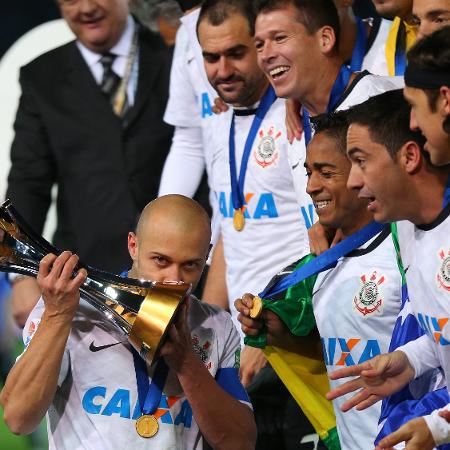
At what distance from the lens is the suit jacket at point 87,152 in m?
6.18

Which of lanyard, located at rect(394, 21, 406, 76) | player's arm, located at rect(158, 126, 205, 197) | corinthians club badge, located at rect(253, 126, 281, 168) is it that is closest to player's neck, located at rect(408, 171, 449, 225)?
lanyard, located at rect(394, 21, 406, 76)

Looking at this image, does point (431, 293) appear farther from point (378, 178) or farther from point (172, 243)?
point (172, 243)

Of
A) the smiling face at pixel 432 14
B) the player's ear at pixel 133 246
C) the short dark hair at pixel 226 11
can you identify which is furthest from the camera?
the short dark hair at pixel 226 11

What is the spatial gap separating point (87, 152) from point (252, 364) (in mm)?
A: 1610

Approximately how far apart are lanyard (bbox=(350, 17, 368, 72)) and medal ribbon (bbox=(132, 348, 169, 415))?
5.42 feet

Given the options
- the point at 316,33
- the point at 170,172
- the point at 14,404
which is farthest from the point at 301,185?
the point at 14,404

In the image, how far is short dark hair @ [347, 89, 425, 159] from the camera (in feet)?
12.4

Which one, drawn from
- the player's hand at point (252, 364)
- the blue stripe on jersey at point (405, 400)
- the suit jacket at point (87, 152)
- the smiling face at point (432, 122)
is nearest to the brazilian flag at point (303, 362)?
the player's hand at point (252, 364)

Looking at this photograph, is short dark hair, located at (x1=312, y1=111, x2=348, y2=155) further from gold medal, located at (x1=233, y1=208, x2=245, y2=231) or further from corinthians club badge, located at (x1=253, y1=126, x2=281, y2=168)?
gold medal, located at (x1=233, y1=208, x2=245, y2=231)

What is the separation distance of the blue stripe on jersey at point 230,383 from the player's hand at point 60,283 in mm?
566

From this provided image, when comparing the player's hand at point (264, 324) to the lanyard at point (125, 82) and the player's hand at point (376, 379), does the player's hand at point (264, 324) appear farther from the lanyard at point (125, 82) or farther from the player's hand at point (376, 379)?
the lanyard at point (125, 82)

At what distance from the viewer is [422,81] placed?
358 centimetres

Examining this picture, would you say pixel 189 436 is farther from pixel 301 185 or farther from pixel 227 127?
pixel 227 127

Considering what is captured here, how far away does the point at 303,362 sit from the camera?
15.3 ft
